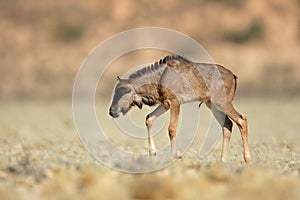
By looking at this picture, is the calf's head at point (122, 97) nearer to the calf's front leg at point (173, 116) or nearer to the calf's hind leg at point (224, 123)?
the calf's front leg at point (173, 116)

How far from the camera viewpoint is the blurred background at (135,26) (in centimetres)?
5109

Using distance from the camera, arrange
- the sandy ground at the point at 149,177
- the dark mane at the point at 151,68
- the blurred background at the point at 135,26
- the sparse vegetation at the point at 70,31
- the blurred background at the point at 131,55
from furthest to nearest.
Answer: the sparse vegetation at the point at 70,31, the blurred background at the point at 135,26, the blurred background at the point at 131,55, the dark mane at the point at 151,68, the sandy ground at the point at 149,177

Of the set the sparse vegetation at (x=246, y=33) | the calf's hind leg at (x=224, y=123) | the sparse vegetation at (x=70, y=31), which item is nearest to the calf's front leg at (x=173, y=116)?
the calf's hind leg at (x=224, y=123)

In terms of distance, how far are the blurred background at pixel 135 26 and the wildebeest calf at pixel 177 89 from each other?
34.4m

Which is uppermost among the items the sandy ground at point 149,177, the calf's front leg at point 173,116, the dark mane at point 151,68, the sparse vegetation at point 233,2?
the sparse vegetation at point 233,2

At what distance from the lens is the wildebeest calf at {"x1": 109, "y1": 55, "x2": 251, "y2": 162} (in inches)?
551

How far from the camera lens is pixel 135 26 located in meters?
58.6

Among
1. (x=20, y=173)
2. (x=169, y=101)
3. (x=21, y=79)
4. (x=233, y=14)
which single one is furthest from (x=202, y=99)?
(x=233, y=14)

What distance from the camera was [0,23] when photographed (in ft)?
200

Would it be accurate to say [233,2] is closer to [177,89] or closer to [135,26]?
[135,26]

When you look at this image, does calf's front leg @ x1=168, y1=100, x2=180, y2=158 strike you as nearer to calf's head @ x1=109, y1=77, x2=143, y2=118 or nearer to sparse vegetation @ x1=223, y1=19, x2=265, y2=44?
calf's head @ x1=109, y1=77, x2=143, y2=118

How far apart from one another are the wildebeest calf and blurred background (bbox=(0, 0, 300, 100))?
34444 millimetres

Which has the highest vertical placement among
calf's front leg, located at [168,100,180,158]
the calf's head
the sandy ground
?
the calf's head

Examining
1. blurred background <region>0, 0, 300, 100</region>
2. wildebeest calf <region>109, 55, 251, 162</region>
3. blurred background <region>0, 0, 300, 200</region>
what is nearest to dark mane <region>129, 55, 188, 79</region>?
wildebeest calf <region>109, 55, 251, 162</region>
